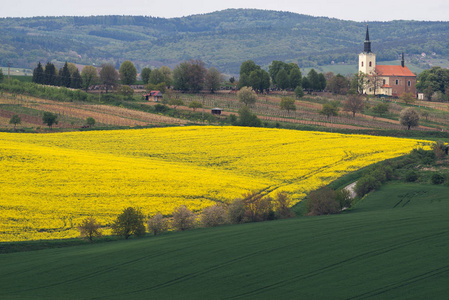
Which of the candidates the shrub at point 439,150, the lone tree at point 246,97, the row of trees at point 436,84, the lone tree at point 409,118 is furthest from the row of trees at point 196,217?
the row of trees at point 436,84

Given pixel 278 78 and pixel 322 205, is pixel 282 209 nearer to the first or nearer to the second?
pixel 322 205

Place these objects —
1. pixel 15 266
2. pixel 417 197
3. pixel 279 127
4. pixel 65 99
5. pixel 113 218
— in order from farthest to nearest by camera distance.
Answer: pixel 65 99
pixel 279 127
pixel 417 197
pixel 113 218
pixel 15 266

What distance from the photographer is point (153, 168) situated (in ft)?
202

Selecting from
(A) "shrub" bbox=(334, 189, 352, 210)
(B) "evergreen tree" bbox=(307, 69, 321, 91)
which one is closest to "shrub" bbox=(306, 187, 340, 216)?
(A) "shrub" bbox=(334, 189, 352, 210)

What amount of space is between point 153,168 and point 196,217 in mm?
Result: 15488

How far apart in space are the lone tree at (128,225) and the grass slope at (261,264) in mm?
2028

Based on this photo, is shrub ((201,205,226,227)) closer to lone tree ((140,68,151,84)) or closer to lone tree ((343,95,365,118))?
lone tree ((343,95,365,118))

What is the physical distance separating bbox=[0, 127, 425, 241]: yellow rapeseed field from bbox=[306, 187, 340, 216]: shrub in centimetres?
459

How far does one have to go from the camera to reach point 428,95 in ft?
576

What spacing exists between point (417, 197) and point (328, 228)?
16.4 meters

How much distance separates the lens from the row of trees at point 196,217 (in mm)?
42969

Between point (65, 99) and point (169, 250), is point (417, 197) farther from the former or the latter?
point (65, 99)

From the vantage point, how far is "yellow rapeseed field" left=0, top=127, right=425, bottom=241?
47.8 meters

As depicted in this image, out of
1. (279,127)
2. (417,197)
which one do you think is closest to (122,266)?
(417,197)
